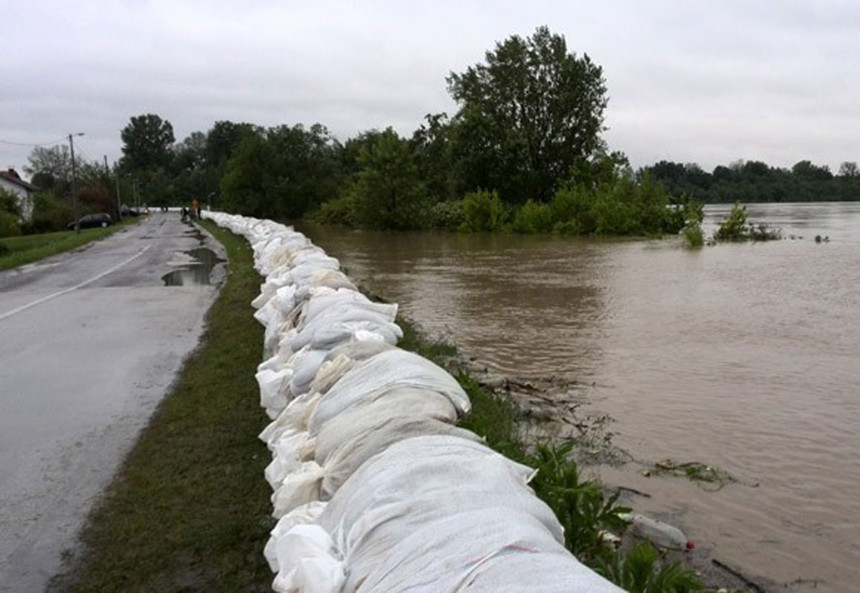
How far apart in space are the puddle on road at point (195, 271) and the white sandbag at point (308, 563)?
1367 centimetres

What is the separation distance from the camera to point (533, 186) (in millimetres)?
44250

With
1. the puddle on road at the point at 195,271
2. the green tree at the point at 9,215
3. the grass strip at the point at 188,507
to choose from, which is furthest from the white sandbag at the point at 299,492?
the green tree at the point at 9,215

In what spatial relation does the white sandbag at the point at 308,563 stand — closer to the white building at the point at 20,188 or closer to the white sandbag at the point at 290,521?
the white sandbag at the point at 290,521

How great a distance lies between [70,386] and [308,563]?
5430 millimetres

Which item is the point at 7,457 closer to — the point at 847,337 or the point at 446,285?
the point at 847,337

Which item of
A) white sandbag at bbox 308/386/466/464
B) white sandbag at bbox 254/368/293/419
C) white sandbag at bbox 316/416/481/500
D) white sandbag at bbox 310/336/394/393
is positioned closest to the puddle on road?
white sandbag at bbox 254/368/293/419

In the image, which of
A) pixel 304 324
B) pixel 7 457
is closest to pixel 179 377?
pixel 304 324

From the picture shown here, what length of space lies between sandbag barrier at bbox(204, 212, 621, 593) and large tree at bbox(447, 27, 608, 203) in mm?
38609

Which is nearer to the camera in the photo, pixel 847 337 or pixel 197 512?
pixel 197 512

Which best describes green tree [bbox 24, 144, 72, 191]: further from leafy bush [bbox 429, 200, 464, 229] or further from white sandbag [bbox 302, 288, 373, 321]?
white sandbag [bbox 302, 288, 373, 321]

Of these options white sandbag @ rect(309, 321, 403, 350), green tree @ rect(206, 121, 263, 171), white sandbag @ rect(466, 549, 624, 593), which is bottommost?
white sandbag @ rect(309, 321, 403, 350)

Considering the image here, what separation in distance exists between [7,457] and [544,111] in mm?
41197

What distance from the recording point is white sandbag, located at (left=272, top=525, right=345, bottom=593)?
2.56 metres

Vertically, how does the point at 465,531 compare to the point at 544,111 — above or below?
below
